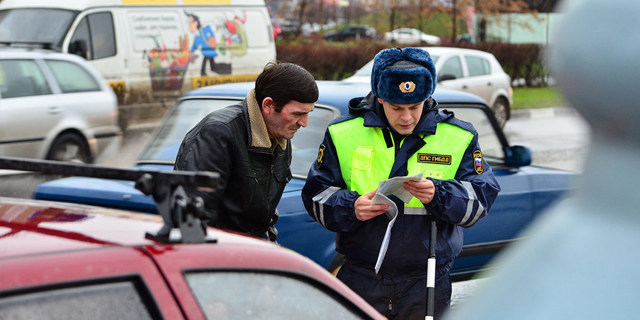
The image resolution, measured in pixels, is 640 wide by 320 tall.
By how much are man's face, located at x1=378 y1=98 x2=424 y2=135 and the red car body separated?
1303mm

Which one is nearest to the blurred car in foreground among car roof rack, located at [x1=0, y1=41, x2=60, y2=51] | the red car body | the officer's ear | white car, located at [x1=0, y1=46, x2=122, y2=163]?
the red car body

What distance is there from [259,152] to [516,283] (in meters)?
2.86

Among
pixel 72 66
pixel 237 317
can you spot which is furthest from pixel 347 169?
pixel 72 66

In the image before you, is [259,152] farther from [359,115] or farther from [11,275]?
[11,275]

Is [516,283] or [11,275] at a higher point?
[516,283]

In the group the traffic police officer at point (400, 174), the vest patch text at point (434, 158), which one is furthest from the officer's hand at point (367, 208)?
the vest patch text at point (434, 158)

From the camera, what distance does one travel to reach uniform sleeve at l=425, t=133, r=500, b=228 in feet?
10.1

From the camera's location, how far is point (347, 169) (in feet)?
10.7

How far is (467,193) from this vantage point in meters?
3.15

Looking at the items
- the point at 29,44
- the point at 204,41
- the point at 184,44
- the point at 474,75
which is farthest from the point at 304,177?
the point at 474,75

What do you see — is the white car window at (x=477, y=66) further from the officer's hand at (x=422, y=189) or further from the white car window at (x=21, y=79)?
the officer's hand at (x=422, y=189)

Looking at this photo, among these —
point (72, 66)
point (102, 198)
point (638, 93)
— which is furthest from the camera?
point (72, 66)

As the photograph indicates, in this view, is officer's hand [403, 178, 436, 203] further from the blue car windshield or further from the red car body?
the blue car windshield

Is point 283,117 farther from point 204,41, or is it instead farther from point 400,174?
point 204,41
